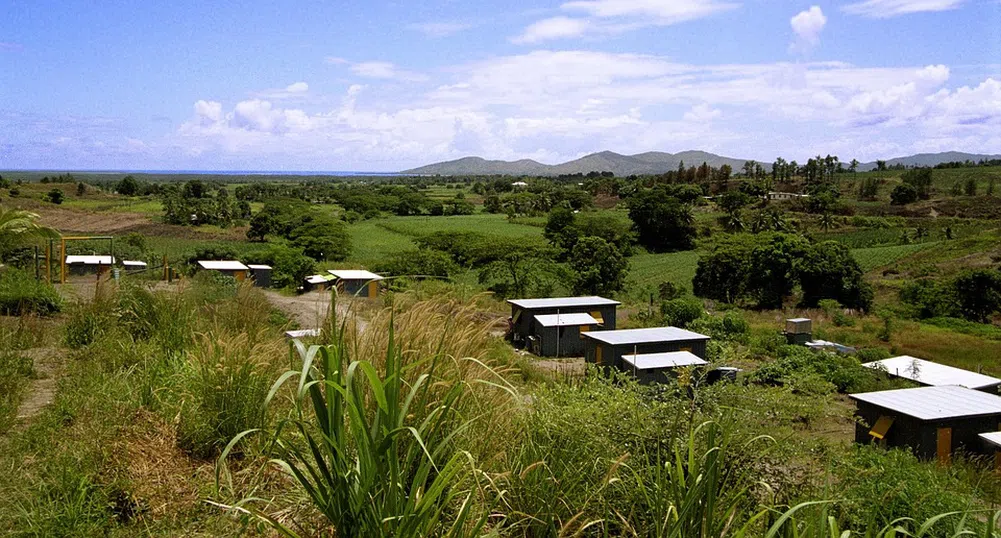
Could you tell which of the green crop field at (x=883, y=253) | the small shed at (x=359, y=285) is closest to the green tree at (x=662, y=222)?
the green crop field at (x=883, y=253)

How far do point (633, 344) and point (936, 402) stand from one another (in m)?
6.16

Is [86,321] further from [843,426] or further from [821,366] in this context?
[821,366]

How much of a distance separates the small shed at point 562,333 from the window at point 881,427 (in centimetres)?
958

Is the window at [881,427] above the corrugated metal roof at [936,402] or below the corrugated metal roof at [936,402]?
below

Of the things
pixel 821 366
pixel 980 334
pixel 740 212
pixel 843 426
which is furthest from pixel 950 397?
pixel 740 212

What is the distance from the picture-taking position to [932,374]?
1833cm

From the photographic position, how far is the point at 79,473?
303cm

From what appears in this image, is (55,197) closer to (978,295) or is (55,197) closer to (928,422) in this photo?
(978,295)

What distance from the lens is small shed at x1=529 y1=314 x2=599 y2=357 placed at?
21578mm

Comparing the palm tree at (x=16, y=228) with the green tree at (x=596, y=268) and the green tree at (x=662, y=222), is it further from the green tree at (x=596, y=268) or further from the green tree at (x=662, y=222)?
the green tree at (x=662, y=222)

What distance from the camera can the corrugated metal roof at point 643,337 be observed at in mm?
17438

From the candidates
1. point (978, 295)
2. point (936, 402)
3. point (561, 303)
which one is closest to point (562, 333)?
point (561, 303)

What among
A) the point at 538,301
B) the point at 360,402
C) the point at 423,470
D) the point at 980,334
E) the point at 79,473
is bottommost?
the point at 980,334

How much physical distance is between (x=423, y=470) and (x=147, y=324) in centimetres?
432
